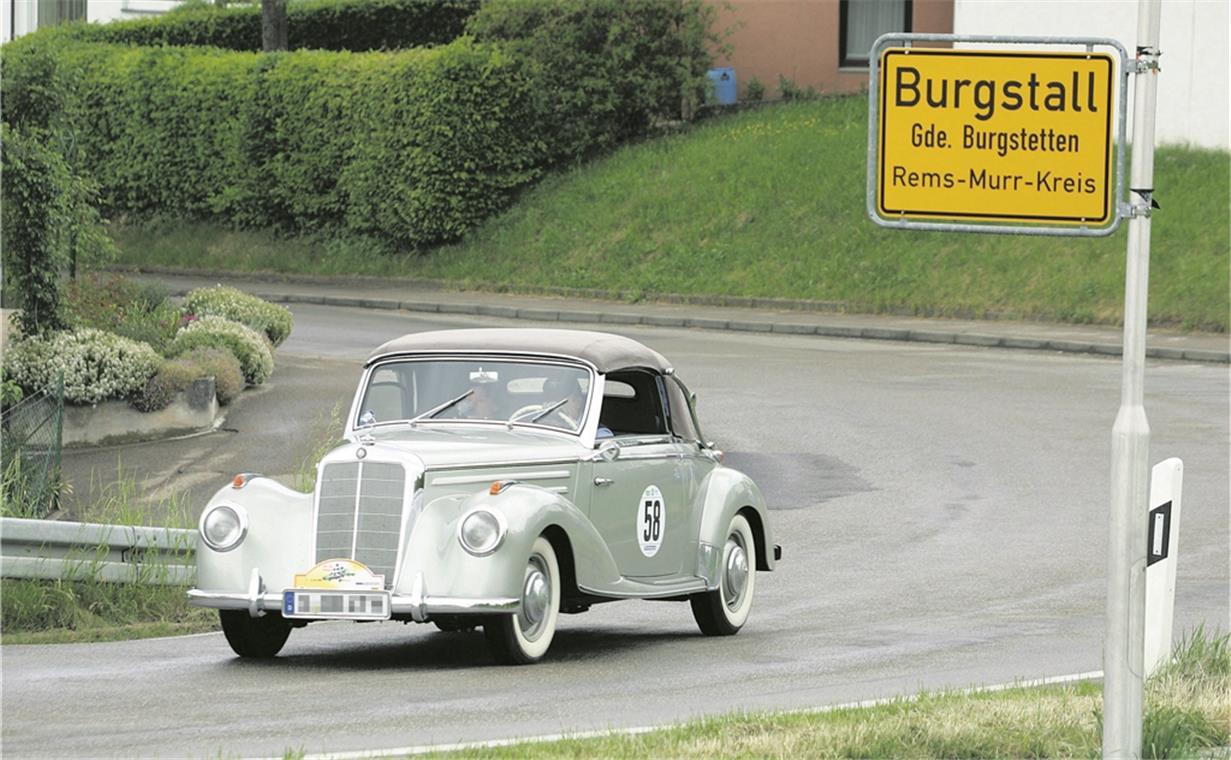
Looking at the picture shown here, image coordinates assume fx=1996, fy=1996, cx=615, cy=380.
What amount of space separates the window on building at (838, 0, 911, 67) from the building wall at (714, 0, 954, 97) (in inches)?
10.6

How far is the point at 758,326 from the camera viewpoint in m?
30.7

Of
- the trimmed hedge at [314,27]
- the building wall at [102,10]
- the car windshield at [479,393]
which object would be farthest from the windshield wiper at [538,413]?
the building wall at [102,10]

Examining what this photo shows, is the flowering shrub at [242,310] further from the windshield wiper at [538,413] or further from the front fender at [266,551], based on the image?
the front fender at [266,551]

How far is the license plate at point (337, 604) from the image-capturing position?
9.96 meters

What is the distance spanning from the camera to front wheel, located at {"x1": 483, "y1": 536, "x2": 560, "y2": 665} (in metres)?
10.3

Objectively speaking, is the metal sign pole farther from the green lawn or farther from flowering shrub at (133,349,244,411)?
the green lawn

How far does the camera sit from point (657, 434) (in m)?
12.2

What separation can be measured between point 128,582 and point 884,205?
639 cm

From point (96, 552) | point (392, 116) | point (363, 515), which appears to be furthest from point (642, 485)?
point (392, 116)

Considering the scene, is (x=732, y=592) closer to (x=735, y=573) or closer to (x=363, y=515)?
(x=735, y=573)

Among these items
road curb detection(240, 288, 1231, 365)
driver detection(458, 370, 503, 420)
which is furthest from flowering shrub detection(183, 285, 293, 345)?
driver detection(458, 370, 503, 420)

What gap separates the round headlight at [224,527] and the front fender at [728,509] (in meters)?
3.05

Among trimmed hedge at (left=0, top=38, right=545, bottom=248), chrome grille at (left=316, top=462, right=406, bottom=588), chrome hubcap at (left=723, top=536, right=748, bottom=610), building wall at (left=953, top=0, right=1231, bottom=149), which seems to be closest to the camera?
chrome grille at (left=316, top=462, right=406, bottom=588)

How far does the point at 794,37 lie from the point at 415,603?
107 feet
